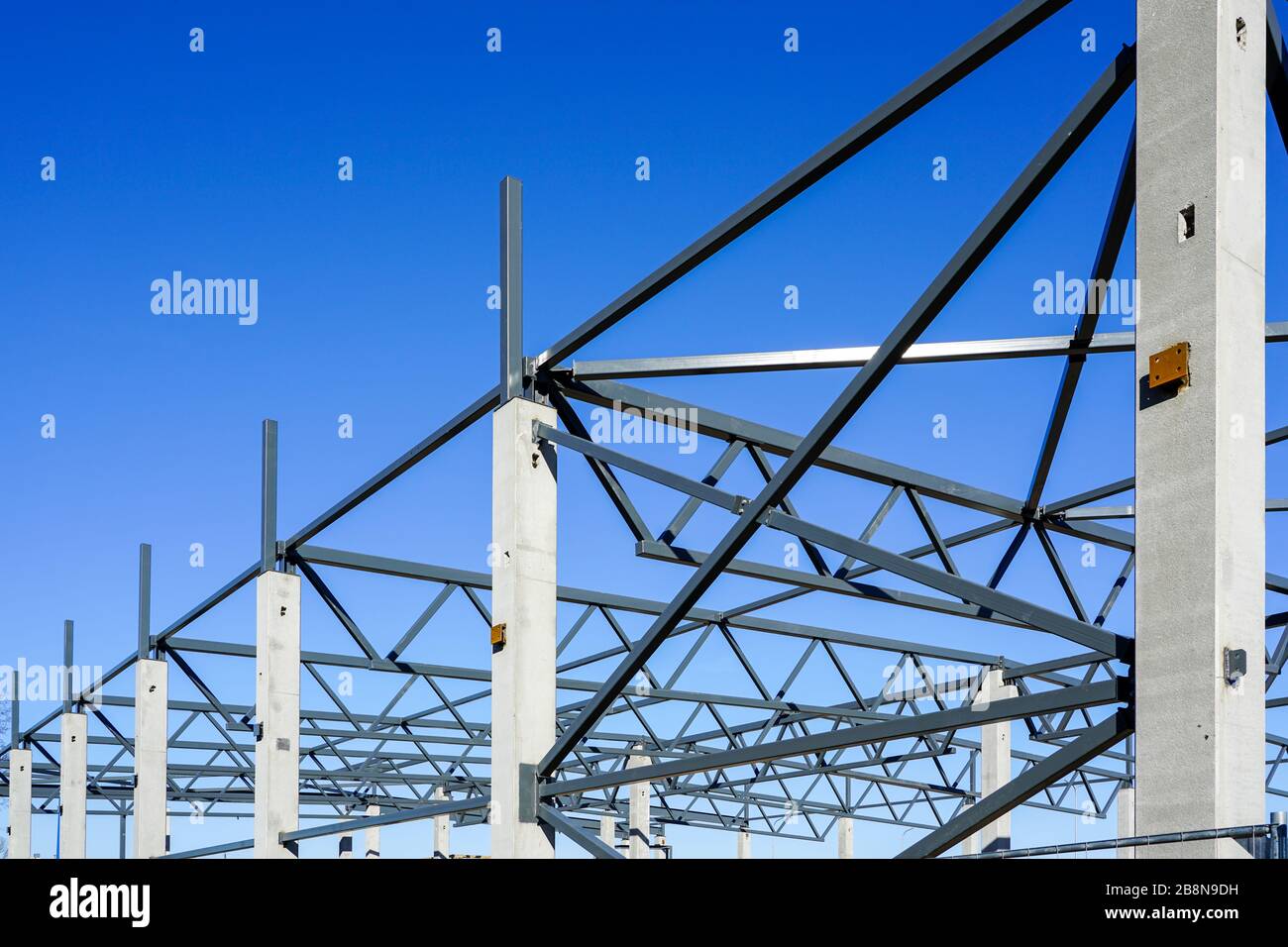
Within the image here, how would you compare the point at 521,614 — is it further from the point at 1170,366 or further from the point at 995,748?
the point at 995,748

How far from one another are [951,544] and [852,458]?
8.40 ft

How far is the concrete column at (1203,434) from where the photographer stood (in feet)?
22.3

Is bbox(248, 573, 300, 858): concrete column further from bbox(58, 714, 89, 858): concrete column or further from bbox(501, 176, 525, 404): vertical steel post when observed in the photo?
bbox(58, 714, 89, 858): concrete column

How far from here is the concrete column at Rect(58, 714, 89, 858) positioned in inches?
1307

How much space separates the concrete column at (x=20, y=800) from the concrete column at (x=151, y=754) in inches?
620

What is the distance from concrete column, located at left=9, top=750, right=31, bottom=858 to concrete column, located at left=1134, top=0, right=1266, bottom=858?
38.6 m

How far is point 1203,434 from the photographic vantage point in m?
6.97

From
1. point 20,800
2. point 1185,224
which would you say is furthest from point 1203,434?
point 20,800

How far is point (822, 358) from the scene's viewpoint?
12.9m

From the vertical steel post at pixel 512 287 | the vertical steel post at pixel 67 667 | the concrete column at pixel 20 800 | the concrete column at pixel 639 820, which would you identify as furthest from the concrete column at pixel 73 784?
the vertical steel post at pixel 512 287

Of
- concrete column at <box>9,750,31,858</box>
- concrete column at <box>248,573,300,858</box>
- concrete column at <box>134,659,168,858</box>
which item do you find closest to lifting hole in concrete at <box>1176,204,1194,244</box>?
concrete column at <box>248,573,300,858</box>

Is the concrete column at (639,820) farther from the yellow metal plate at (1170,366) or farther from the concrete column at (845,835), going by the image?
the yellow metal plate at (1170,366)
